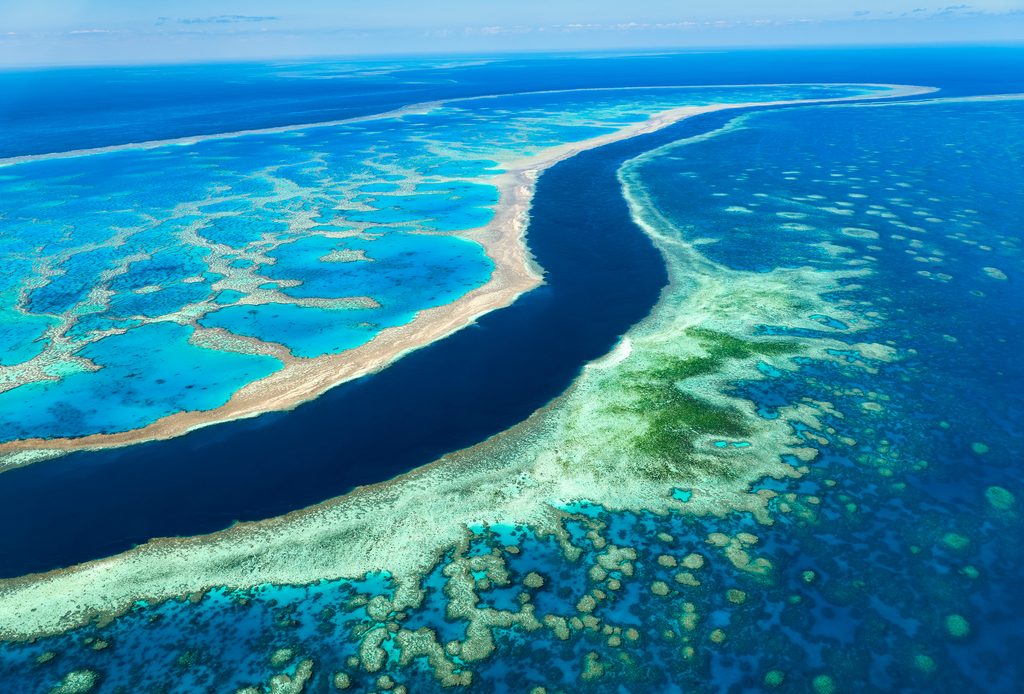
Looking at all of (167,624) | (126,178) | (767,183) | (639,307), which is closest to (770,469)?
(639,307)

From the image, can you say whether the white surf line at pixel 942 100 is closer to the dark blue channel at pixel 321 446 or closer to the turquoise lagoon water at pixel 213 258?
the turquoise lagoon water at pixel 213 258

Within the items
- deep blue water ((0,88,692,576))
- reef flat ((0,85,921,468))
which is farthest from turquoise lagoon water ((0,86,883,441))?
deep blue water ((0,88,692,576))

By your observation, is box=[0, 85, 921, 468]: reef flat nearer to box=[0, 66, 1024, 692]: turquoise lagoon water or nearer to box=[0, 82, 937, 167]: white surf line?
box=[0, 82, 937, 167]: white surf line

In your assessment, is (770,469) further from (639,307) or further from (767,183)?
(767,183)

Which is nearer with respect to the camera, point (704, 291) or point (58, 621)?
point (58, 621)

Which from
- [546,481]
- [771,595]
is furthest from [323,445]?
[771,595]

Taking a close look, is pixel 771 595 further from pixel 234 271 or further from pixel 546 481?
pixel 234 271
